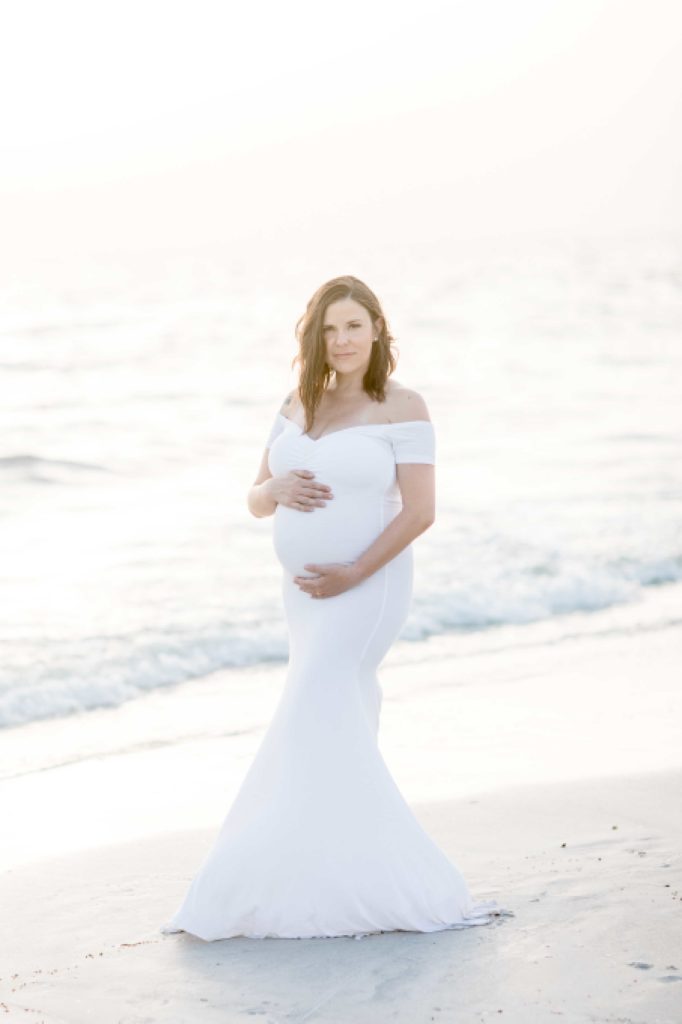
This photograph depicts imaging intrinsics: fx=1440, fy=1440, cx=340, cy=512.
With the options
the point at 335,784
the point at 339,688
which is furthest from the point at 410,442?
the point at 335,784

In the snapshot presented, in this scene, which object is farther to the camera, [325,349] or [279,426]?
[279,426]

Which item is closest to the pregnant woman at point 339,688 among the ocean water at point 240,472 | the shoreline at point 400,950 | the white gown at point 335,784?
the white gown at point 335,784

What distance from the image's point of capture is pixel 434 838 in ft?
18.8

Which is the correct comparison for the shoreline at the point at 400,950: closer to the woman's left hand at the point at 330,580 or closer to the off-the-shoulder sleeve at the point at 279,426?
the woman's left hand at the point at 330,580

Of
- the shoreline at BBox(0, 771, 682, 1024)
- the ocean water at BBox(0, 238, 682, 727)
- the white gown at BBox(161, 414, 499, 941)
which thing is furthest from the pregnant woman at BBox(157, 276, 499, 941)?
the ocean water at BBox(0, 238, 682, 727)

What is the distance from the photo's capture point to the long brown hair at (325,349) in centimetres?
475

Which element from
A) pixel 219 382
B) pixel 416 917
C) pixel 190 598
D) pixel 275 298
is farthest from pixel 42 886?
pixel 275 298

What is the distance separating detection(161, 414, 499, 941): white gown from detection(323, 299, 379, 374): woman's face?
0.78ft

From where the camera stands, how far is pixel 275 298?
44.4 metres

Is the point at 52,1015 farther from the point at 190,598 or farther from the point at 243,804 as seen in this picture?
the point at 190,598

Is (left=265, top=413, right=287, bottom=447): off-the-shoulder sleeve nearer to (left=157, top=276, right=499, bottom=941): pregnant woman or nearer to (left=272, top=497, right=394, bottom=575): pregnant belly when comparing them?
(left=157, top=276, right=499, bottom=941): pregnant woman

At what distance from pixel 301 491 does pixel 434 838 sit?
177 cm

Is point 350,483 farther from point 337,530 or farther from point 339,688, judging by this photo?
point 339,688

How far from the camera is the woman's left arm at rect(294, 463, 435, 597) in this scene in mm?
4652
